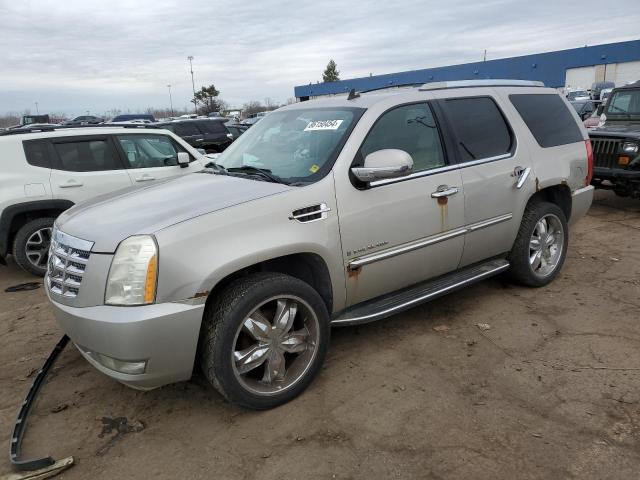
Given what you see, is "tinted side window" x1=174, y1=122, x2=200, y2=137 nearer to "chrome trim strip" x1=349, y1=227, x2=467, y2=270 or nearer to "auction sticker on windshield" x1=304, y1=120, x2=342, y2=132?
"auction sticker on windshield" x1=304, y1=120, x2=342, y2=132

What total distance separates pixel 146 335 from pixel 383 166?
1.73 meters

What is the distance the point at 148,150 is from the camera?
284 inches

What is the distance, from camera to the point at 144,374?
2730 millimetres

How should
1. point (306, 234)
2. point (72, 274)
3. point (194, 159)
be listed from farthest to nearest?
point (194, 159), point (306, 234), point (72, 274)

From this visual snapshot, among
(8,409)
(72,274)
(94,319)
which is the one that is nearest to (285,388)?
(94,319)

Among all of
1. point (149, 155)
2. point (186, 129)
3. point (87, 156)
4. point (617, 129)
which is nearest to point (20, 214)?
point (87, 156)

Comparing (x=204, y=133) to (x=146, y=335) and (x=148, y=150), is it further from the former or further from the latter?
(x=146, y=335)

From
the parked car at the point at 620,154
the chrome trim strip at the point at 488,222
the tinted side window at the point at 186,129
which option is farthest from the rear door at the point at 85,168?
the tinted side window at the point at 186,129

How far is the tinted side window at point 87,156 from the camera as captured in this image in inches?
254

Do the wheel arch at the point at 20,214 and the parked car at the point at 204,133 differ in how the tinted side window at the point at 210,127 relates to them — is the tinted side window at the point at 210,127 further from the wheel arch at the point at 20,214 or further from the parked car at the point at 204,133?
the wheel arch at the point at 20,214

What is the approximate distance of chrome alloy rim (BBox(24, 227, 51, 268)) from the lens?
6.16 metres

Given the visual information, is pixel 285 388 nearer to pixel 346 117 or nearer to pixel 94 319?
pixel 94 319

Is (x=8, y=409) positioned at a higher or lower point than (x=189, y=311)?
lower

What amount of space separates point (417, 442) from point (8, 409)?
2613mm
